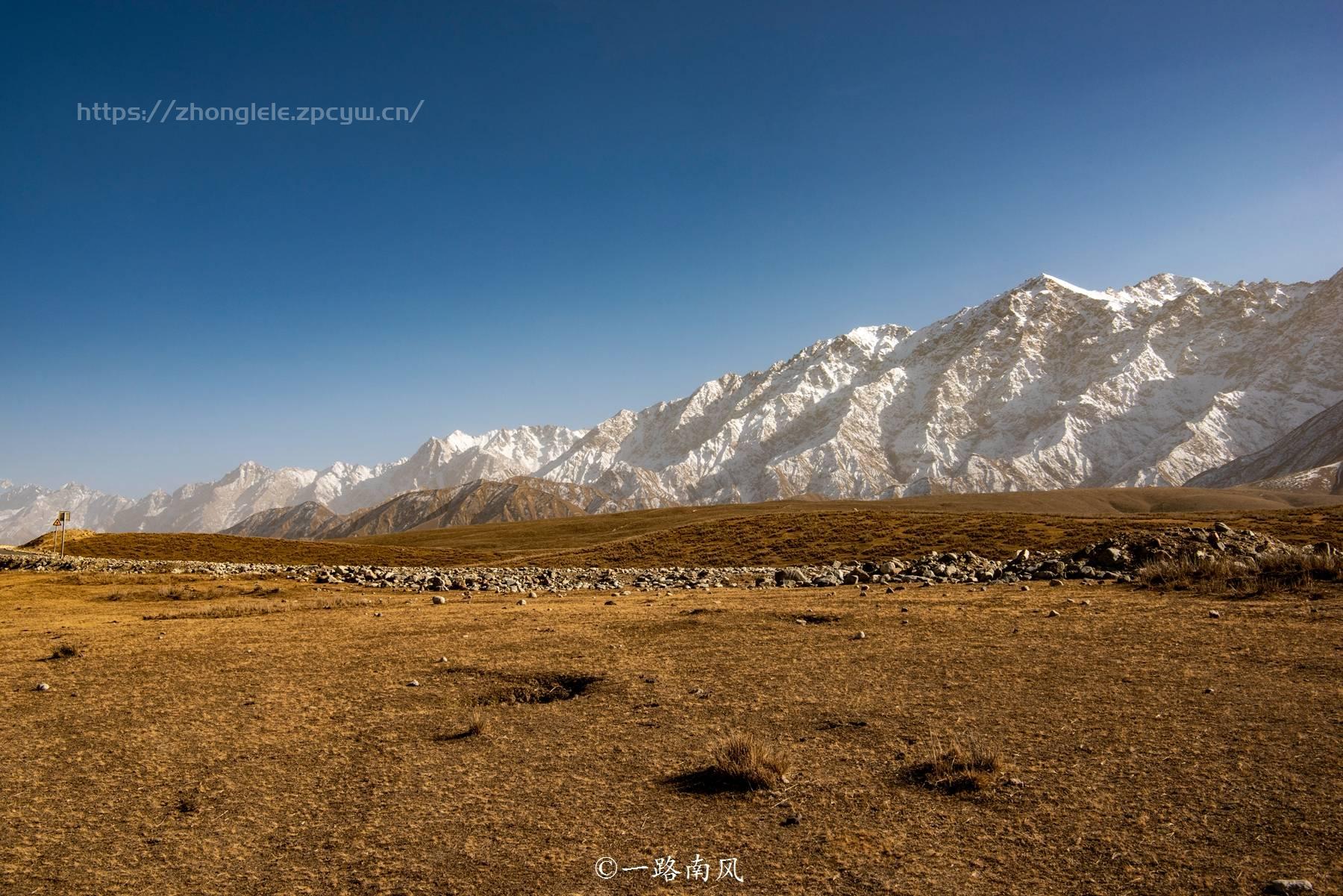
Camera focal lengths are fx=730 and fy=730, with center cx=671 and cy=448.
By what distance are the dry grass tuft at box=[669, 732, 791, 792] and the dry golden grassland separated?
1.3 inches

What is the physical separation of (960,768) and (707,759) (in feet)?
10.2

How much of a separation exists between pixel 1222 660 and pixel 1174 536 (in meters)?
17.5

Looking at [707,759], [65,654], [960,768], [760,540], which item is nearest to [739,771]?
[707,759]

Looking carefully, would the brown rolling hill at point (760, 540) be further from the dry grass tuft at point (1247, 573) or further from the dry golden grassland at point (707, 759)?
the dry golden grassland at point (707, 759)

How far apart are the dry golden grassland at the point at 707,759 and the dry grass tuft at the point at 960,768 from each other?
0.04m

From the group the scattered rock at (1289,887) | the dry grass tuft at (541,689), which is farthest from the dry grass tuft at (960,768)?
the dry grass tuft at (541,689)

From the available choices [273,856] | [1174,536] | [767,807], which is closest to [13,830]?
[273,856]

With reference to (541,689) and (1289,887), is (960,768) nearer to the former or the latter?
(1289,887)

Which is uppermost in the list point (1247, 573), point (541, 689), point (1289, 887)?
point (1247, 573)

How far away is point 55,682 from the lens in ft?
47.8

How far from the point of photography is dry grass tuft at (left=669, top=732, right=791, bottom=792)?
8.56m

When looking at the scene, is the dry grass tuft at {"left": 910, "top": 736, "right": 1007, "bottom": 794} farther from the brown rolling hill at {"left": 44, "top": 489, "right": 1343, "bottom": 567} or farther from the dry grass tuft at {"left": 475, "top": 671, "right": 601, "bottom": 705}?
the brown rolling hill at {"left": 44, "top": 489, "right": 1343, "bottom": 567}

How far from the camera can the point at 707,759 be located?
9539 mm

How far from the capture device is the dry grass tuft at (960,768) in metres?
8.20
